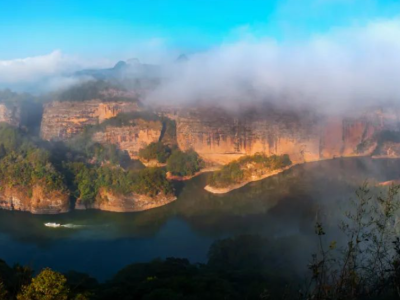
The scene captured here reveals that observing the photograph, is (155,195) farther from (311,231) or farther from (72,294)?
(72,294)

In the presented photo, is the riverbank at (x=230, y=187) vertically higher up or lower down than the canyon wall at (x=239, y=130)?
lower down

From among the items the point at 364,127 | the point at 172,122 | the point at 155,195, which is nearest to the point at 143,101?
the point at 172,122

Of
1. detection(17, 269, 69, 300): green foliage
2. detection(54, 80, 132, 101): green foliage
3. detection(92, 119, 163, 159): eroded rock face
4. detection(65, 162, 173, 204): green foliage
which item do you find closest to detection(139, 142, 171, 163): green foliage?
detection(92, 119, 163, 159): eroded rock face

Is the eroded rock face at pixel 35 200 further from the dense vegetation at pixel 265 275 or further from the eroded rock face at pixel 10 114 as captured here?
the eroded rock face at pixel 10 114

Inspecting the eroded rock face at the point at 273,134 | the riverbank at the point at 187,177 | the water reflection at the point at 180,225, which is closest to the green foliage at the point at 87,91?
the eroded rock face at the point at 273,134

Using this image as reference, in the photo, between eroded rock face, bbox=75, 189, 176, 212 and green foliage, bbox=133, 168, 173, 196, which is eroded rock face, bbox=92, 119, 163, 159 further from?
eroded rock face, bbox=75, 189, 176, 212
